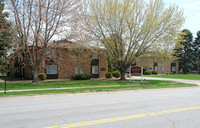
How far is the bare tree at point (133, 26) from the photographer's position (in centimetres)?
2305

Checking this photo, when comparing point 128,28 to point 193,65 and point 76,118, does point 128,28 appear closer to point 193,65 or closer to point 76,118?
point 76,118

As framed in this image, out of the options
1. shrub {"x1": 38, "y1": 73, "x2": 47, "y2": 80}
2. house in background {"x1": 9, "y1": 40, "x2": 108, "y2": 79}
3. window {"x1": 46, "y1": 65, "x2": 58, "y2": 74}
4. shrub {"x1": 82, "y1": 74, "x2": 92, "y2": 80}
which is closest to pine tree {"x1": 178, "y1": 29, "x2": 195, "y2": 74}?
house in background {"x1": 9, "y1": 40, "x2": 108, "y2": 79}

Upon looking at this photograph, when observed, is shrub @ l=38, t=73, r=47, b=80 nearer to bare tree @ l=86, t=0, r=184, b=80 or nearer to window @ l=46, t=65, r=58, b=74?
window @ l=46, t=65, r=58, b=74

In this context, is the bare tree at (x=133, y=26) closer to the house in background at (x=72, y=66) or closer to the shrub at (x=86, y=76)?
the house in background at (x=72, y=66)

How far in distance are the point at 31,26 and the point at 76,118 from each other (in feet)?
54.7

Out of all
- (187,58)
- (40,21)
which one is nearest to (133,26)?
(40,21)

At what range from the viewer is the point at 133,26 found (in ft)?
77.4

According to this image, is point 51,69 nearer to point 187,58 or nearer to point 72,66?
point 72,66

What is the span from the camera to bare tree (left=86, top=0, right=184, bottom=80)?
23.0 metres

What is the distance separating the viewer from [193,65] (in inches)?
2473

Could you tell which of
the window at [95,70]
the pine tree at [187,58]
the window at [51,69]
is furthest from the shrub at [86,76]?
the pine tree at [187,58]

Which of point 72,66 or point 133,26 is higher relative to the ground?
point 133,26

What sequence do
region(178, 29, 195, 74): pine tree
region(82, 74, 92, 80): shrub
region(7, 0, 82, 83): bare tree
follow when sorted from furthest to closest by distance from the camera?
region(178, 29, 195, 74): pine tree, region(82, 74, 92, 80): shrub, region(7, 0, 82, 83): bare tree

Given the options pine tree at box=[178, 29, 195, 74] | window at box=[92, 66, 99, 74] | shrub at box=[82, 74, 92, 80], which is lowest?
shrub at box=[82, 74, 92, 80]
